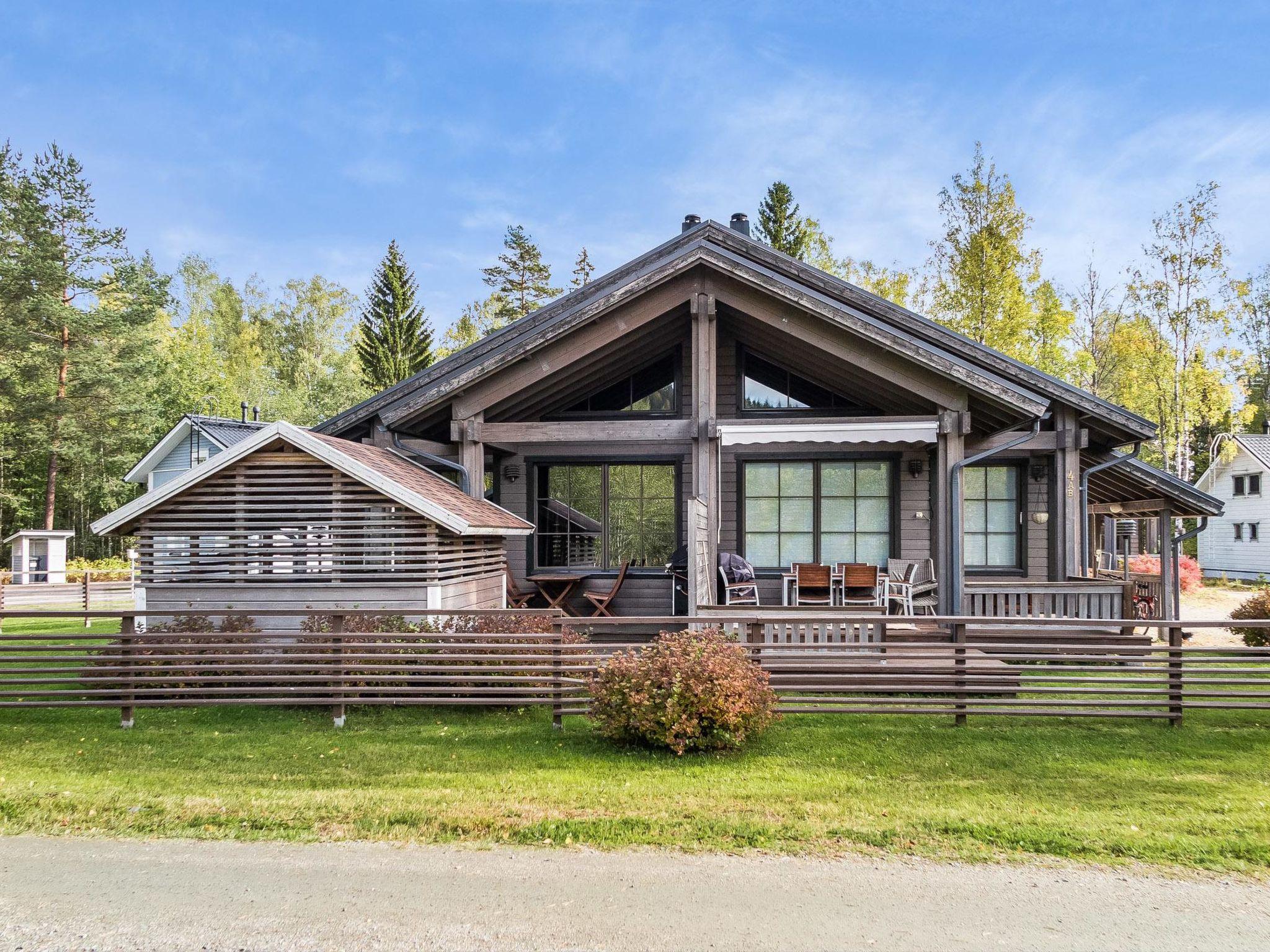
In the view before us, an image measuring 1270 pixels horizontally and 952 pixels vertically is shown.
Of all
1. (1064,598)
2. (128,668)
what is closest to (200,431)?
(128,668)

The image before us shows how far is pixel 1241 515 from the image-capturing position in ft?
98.0

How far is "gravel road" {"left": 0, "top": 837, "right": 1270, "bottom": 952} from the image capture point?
3.49 meters

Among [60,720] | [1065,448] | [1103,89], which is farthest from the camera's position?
[1103,89]

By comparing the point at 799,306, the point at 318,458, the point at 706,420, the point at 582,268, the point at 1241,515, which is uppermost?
the point at 582,268

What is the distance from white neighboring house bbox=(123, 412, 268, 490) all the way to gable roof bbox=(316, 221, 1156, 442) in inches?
439

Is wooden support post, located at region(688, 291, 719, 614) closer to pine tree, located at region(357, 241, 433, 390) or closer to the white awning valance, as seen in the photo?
the white awning valance

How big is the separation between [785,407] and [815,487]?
1.27 m

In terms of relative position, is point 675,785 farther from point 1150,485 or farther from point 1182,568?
point 1182,568

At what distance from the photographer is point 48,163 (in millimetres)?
27812

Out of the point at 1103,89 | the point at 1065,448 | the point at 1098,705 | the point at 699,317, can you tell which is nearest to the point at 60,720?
the point at 699,317

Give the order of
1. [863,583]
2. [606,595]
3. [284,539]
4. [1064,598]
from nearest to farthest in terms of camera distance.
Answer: [284,539], [1064,598], [863,583], [606,595]

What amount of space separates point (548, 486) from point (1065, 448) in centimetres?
729

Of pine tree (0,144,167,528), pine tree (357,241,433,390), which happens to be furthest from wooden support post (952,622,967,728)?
pine tree (0,144,167,528)

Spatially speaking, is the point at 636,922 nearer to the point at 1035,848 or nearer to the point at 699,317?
the point at 1035,848
